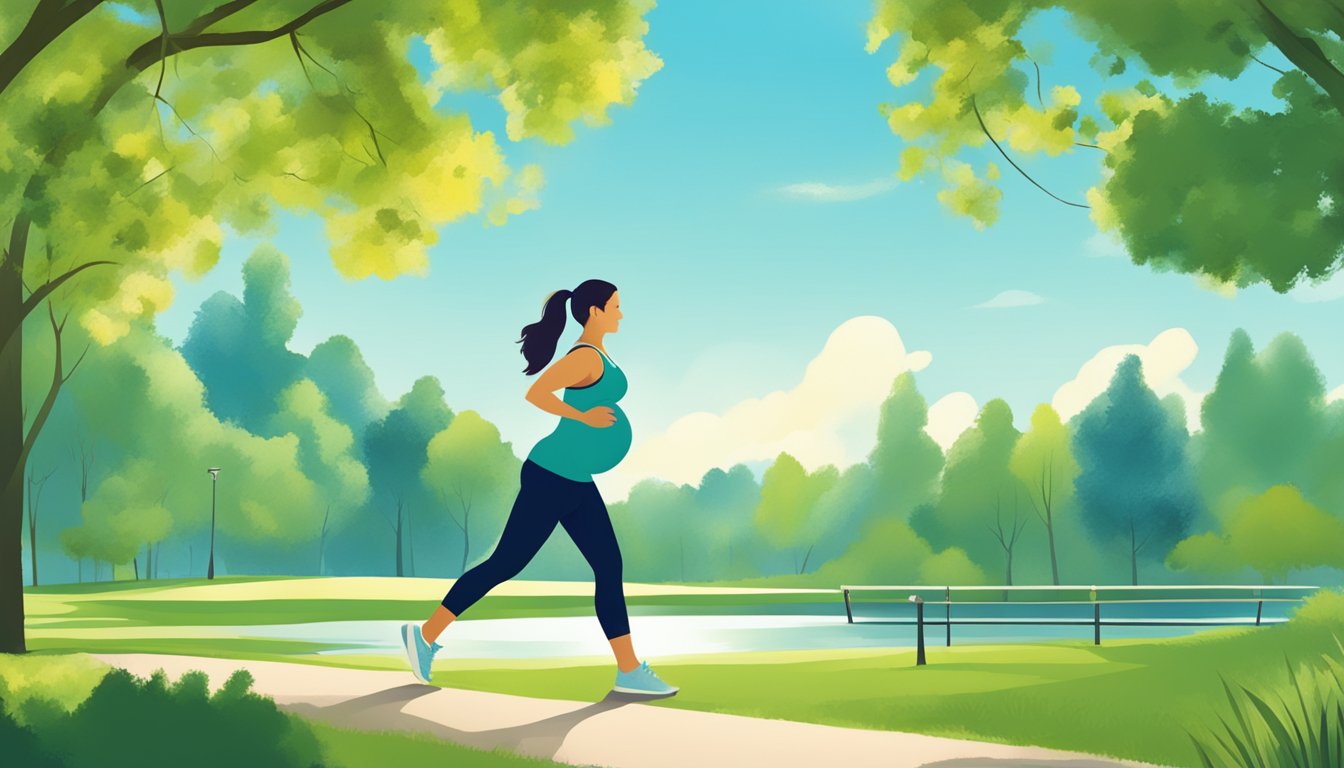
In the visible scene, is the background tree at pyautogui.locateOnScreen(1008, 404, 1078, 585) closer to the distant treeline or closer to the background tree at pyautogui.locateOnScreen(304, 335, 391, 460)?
the distant treeline

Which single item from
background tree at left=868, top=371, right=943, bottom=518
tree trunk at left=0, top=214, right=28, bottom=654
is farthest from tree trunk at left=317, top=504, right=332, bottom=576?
tree trunk at left=0, top=214, right=28, bottom=654

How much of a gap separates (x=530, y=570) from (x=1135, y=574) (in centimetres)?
4418

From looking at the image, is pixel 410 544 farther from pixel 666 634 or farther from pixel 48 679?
pixel 48 679

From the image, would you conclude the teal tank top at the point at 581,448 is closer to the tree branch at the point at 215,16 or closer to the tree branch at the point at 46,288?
the tree branch at the point at 215,16

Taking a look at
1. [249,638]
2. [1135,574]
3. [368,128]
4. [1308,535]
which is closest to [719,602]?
[1135,574]

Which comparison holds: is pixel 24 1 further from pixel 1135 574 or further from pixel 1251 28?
pixel 1135 574

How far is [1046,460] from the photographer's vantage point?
208 ft

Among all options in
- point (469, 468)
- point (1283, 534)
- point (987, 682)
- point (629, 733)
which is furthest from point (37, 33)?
point (469, 468)

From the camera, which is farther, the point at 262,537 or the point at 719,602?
the point at 262,537

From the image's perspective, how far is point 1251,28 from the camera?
11062 millimetres

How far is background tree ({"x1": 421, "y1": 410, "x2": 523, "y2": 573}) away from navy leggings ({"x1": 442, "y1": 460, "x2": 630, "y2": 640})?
211 ft

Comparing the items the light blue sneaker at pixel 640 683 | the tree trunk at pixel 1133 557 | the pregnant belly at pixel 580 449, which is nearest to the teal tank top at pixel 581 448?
the pregnant belly at pixel 580 449

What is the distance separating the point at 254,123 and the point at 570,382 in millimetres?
6539

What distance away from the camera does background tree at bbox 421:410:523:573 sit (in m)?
73.6
